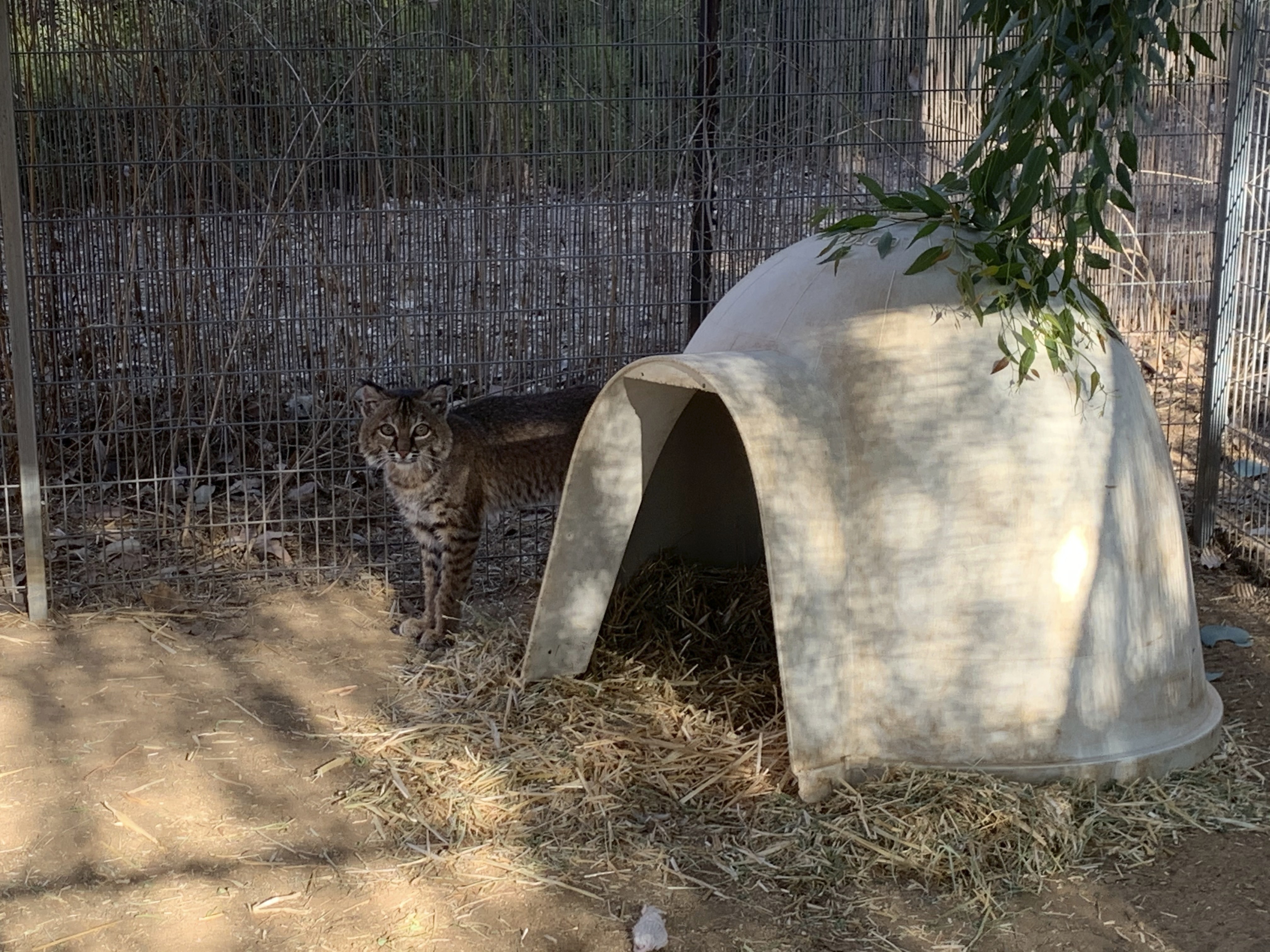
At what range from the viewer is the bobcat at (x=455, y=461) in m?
5.66

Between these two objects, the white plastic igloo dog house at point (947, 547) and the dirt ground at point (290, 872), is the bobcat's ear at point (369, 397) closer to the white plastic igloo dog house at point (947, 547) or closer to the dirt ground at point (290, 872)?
the dirt ground at point (290, 872)

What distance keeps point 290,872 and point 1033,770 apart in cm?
215

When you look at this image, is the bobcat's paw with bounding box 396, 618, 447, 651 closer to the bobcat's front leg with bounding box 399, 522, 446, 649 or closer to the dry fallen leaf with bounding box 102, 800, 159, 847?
the bobcat's front leg with bounding box 399, 522, 446, 649

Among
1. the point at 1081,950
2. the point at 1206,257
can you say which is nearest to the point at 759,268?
the point at 1081,950

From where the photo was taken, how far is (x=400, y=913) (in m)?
3.65

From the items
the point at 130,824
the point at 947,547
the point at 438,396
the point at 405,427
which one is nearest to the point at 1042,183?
the point at 947,547

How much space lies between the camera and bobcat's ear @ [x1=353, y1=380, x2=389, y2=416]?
5.54 m

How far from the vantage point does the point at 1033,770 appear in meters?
4.05

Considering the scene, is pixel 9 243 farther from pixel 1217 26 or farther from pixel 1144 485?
pixel 1217 26

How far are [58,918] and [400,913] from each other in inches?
35.4

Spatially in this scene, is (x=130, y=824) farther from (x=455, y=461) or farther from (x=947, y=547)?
(x=947, y=547)

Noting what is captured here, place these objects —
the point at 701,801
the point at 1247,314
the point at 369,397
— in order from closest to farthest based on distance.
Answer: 1. the point at 701,801
2. the point at 369,397
3. the point at 1247,314

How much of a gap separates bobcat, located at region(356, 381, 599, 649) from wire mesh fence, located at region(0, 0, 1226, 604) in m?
0.35

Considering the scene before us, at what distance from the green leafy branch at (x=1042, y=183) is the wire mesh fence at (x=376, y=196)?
5.52ft
